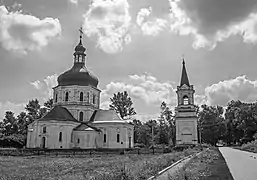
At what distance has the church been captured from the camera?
46.8 m

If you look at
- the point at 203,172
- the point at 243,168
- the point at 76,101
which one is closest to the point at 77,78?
the point at 76,101

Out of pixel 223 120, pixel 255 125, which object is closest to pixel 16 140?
pixel 255 125

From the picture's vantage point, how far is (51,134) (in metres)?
46.5

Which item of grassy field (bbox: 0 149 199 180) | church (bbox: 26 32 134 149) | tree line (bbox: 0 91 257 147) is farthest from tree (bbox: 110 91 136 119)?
grassy field (bbox: 0 149 199 180)

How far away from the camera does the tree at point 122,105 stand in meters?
73.2

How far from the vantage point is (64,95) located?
53.8 m

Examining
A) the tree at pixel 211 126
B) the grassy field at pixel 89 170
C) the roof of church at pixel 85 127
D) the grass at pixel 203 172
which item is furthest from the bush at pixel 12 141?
the grass at pixel 203 172

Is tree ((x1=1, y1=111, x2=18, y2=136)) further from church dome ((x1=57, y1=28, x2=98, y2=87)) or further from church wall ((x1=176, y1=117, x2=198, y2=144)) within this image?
church wall ((x1=176, y1=117, x2=198, y2=144))

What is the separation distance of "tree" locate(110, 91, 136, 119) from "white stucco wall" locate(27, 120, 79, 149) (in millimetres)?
26525

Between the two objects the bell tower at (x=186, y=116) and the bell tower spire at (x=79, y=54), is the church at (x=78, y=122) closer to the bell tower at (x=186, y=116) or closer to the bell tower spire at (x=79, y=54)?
the bell tower spire at (x=79, y=54)

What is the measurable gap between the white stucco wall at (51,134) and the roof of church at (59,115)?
2.39 ft

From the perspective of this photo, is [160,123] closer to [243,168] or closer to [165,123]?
[165,123]

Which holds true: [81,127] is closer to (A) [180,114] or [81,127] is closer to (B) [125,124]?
(B) [125,124]

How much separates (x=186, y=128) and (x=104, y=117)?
50.5 feet
